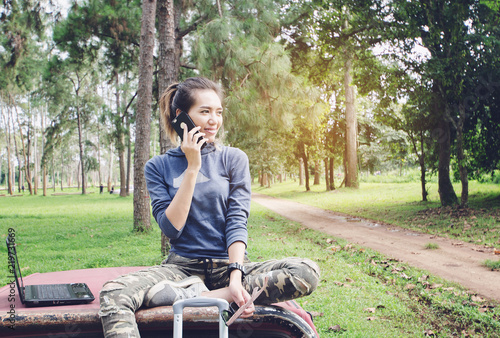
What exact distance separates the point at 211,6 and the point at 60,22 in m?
4.10

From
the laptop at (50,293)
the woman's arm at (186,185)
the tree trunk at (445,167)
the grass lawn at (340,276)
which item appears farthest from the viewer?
the tree trunk at (445,167)

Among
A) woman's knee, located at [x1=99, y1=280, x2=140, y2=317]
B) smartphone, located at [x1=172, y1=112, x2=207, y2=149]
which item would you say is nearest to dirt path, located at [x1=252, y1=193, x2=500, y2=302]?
smartphone, located at [x1=172, y1=112, x2=207, y2=149]

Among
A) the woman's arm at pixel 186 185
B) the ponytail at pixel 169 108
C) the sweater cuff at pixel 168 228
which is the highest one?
the ponytail at pixel 169 108

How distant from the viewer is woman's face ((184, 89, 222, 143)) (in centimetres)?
221

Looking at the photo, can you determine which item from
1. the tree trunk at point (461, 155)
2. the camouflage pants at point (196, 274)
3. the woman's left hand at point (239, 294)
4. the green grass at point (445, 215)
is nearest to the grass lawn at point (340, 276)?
the camouflage pants at point (196, 274)

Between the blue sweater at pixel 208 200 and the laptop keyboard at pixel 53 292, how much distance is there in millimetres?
519

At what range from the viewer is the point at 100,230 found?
1021cm

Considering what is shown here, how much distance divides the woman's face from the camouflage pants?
0.69m

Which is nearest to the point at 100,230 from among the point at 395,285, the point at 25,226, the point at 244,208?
the point at 25,226

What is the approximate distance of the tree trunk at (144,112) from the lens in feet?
26.8

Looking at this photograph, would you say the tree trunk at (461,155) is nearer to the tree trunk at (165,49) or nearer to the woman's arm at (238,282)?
the tree trunk at (165,49)

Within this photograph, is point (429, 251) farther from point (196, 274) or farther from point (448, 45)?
point (448, 45)

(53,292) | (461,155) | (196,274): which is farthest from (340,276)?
(461,155)

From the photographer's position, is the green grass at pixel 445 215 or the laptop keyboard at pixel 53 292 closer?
the laptop keyboard at pixel 53 292
